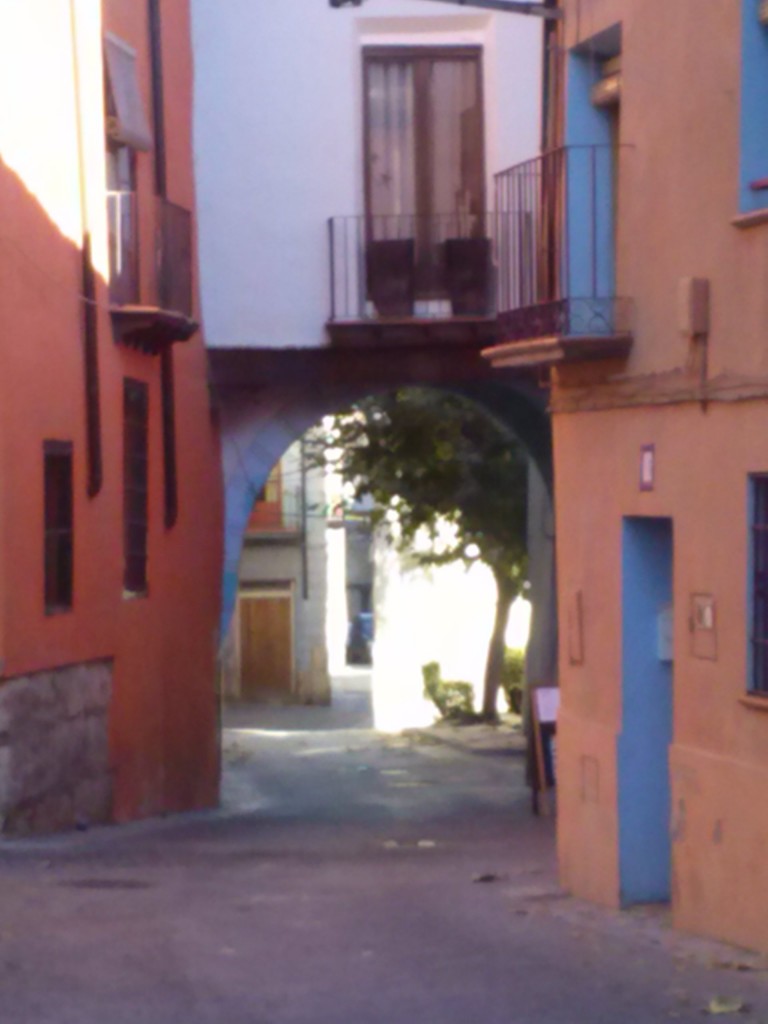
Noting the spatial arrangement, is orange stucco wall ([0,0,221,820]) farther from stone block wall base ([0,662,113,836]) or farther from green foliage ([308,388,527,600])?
green foliage ([308,388,527,600])

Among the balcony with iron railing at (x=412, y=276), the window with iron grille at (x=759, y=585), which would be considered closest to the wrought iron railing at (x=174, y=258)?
the balcony with iron railing at (x=412, y=276)

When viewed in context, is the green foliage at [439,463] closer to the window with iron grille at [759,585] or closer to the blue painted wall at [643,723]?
the blue painted wall at [643,723]

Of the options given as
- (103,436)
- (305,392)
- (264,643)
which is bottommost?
(264,643)

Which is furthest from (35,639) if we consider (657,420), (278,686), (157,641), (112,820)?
(278,686)

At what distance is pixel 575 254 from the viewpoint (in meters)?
12.6

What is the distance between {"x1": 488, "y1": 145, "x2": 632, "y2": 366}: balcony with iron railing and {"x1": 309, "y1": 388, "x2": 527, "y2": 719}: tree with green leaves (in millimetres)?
15286

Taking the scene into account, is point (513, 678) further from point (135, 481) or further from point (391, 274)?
point (135, 481)

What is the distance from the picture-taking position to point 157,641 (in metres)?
19.9

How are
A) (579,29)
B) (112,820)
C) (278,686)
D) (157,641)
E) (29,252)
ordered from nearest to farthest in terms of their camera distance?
(579,29), (29,252), (112,820), (157,641), (278,686)

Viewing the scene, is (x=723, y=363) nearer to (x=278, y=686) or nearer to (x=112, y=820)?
(x=112, y=820)

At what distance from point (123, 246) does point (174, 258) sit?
1.40m

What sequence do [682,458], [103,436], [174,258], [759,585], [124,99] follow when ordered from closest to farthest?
[759,585] < [682,458] < [103,436] < [124,99] < [174,258]

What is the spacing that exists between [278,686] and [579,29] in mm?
34600

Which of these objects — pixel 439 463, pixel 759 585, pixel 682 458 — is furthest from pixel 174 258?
pixel 759 585
